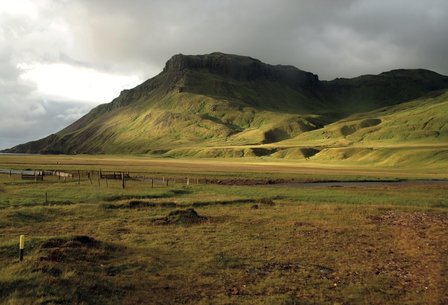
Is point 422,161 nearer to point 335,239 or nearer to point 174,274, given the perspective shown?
point 335,239

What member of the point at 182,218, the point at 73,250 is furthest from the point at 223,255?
the point at 182,218

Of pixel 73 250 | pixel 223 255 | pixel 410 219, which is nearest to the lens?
pixel 73 250

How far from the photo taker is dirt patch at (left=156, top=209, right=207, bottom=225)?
1372 inches

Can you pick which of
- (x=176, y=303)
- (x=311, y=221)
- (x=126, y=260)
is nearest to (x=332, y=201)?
(x=311, y=221)

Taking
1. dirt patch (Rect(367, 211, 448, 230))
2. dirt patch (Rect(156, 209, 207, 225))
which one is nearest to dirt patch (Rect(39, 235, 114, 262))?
dirt patch (Rect(156, 209, 207, 225))

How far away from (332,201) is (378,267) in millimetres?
31219

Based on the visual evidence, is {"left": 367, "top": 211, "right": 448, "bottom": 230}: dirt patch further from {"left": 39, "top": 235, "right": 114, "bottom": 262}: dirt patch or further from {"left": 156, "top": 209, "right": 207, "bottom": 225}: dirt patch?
{"left": 39, "top": 235, "right": 114, "bottom": 262}: dirt patch

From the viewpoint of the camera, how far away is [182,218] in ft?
116

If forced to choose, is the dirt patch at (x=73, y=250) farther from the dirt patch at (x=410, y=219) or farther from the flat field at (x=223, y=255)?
the dirt patch at (x=410, y=219)

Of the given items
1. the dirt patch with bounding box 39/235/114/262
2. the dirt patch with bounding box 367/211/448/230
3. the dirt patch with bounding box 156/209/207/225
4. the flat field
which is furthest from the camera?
the dirt patch with bounding box 367/211/448/230

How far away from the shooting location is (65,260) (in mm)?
20906

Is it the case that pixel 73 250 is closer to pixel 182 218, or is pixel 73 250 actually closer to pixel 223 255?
pixel 223 255

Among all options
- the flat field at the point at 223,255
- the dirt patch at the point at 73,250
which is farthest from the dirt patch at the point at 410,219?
the dirt patch at the point at 73,250

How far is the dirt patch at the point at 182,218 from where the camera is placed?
114ft
